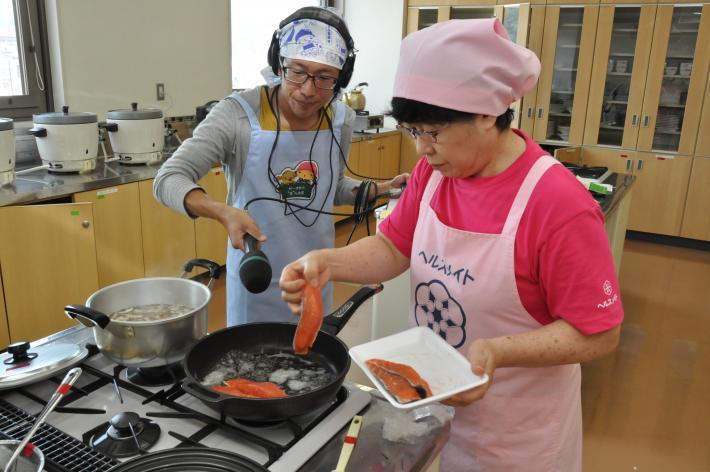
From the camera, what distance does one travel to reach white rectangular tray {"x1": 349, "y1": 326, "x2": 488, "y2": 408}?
93 cm

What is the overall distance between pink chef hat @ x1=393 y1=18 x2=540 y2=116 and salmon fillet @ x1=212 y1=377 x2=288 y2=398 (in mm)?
546

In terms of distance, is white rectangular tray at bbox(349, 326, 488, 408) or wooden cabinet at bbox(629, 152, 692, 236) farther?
wooden cabinet at bbox(629, 152, 692, 236)

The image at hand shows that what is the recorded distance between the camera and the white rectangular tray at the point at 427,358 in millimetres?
930

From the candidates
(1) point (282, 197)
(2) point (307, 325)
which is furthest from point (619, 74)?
(2) point (307, 325)

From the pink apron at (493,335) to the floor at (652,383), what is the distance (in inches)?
35.2

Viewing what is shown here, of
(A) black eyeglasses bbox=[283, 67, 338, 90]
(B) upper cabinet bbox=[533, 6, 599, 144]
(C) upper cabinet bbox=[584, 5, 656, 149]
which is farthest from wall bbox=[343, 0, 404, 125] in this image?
(A) black eyeglasses bbox=[283, 67, 338, 90]

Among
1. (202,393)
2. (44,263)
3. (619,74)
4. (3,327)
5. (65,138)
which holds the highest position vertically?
(619,74)

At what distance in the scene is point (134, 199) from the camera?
10.2ft

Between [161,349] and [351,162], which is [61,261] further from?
[351,162]

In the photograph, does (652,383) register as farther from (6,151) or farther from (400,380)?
(6,151)

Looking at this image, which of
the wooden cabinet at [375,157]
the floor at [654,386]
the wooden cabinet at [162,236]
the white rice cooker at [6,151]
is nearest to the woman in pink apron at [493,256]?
the floor at [654,386]

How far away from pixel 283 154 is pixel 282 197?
124 millimetres

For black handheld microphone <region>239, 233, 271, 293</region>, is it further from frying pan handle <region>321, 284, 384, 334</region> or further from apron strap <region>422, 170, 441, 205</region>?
apron strap <region>422, 170, 441, 205</region>

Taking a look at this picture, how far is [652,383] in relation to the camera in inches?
112
